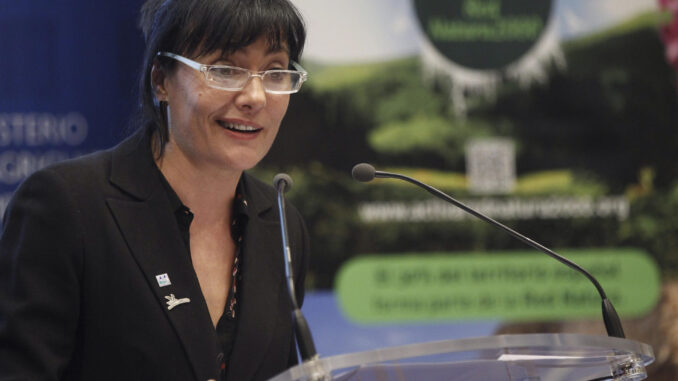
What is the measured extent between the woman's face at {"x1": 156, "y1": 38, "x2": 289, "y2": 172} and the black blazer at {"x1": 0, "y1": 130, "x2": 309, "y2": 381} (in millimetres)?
116

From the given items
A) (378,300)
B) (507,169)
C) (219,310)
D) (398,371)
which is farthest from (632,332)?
(398,371)

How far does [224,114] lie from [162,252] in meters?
0.30

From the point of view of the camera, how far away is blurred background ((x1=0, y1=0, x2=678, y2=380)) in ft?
10.8

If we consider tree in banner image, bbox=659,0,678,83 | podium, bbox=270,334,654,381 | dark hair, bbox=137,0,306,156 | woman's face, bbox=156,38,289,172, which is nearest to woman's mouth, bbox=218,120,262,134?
woman's face, bbox=156,38,289,172

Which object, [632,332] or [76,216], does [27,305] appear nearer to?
[76,216]

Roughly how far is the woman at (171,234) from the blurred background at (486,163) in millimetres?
1464

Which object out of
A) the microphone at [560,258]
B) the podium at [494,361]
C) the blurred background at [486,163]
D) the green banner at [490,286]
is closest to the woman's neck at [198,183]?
the microphone at [560,258]

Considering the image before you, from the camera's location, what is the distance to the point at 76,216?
1.52 metres

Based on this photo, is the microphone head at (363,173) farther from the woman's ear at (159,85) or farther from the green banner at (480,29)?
the green banner at (480,29)

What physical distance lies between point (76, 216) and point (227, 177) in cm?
33

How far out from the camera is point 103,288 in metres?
1.53

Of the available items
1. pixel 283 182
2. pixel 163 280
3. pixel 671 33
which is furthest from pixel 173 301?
pixel 671 33

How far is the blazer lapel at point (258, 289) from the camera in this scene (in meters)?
1.64

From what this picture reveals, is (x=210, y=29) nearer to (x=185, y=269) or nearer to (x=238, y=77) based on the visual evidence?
(x=238, y=77)
